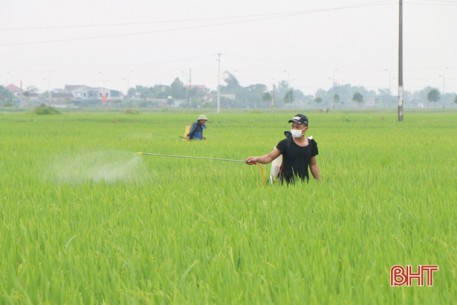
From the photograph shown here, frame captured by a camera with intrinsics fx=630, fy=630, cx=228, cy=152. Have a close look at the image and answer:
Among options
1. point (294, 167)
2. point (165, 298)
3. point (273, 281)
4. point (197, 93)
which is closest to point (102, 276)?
point (165, 298)

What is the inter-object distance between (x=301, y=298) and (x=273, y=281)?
13.6 inches

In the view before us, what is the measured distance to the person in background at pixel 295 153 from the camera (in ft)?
20.5

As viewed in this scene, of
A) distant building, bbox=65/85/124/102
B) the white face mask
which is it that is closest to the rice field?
the white face mask

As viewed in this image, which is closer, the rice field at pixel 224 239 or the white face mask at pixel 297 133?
the rice field at pixel 224 239

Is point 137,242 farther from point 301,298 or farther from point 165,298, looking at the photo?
point 301,298

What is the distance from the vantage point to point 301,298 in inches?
A: 89.0

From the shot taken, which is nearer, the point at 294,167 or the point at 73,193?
the point at 73,193

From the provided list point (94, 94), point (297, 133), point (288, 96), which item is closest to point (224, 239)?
point (297, 133)

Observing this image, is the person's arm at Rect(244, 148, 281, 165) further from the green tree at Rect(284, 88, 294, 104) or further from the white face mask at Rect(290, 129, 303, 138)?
the green tree at Rect(284, 88, 294, 104)

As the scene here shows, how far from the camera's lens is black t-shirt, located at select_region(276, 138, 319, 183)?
6371mm

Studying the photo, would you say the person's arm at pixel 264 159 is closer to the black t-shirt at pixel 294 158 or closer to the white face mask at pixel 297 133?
the black t-shirt at pixel 294 158

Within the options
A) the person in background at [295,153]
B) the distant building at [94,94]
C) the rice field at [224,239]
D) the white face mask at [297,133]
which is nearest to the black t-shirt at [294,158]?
the person in background at [295,153]

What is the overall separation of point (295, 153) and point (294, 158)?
70mm

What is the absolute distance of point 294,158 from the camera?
21.1 feet
